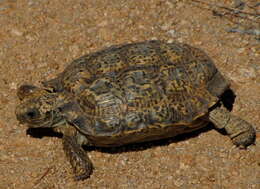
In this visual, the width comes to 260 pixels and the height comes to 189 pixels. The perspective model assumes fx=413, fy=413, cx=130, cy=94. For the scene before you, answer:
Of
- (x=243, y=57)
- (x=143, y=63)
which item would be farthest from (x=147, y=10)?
(x=143, y=63)

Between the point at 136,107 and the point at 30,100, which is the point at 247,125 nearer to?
the point at 136,107

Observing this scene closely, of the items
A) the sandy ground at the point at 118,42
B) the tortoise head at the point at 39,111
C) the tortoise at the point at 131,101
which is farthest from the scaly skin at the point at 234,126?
the tortoise head at the point at 39,111

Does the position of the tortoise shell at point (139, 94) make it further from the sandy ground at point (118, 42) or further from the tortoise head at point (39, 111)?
the sandy ground at point (118, 42)

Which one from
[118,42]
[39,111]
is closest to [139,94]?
[39,111]

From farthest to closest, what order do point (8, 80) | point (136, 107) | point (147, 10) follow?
1. point (147, 10)
2. point (8, 80)
3. point (136, 107)

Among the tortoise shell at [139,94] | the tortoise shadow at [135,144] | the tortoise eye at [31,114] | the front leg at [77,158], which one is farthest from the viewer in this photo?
the tortoise shadow at [135,144]

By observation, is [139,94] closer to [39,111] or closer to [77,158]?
[77,158]

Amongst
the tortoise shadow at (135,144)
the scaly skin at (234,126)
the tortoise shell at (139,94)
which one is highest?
the tortoise shell at (139,94)
